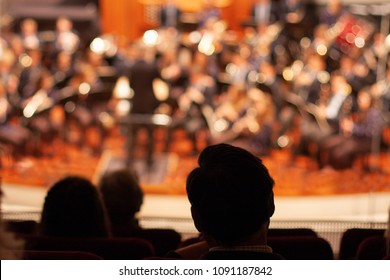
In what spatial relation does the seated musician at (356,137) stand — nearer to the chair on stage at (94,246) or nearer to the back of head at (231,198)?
the chair on stage at (94,246)

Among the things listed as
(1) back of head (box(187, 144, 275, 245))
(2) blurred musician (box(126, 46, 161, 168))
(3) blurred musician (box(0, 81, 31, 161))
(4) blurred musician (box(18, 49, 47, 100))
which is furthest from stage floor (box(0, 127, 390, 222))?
(1) back of head (box(187, 144, 275, 245))

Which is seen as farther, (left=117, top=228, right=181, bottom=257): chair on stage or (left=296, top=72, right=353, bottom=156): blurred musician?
(left=296, top=72, right=353, bottom=156): blurred musician

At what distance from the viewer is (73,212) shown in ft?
7.57

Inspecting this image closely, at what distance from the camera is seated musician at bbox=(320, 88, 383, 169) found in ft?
21.1

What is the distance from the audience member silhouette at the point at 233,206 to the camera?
1.61m

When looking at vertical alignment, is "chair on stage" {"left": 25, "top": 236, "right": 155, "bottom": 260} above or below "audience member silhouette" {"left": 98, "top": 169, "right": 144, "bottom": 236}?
below

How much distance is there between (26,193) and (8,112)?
3.51 ft

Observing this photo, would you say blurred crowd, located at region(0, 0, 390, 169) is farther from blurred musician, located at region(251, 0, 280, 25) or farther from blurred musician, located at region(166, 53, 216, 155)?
blurred musician, located at region(251, 0, 280, 25)

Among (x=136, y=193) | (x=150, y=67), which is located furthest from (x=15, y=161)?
(x=136, y=193)

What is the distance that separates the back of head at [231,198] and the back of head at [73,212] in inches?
28.7

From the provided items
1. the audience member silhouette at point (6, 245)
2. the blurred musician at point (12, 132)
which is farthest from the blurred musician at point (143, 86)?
the audience member silhouette at point (6, 245)

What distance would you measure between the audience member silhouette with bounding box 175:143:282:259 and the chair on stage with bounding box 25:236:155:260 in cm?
58

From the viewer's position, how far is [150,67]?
6215 mm

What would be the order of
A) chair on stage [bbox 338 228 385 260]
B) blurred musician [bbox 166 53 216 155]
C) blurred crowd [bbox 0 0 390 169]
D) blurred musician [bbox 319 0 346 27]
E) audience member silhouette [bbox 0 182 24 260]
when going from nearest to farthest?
audience member silhouette [bbox 0 182 24 260], chair on stage [bbox 338 228 385 260], blurred crowd [bbox 0 0 390 169], blurred musician [bbox 166 53 216 155], blurred musician [bbox 319 0 346 27]
